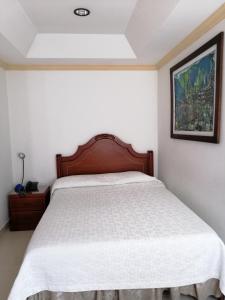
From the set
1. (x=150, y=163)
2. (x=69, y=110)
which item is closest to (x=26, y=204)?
(x=69, y=110)

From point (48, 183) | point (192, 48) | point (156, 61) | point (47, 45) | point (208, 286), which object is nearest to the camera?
point (208, 286)

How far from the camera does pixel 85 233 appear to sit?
1607mm

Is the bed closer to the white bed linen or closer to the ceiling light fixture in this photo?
the white bed linen

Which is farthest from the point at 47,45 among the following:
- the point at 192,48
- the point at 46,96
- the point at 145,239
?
the point at 145,239

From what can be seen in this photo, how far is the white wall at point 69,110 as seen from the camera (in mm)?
3225

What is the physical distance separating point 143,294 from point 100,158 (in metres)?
1.98

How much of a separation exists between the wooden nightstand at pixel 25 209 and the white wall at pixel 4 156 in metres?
0.11

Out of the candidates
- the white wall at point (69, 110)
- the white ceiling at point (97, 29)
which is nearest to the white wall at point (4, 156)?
the white wall at point (69, 110)

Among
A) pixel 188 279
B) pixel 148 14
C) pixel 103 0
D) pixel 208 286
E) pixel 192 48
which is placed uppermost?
pixel 103 0

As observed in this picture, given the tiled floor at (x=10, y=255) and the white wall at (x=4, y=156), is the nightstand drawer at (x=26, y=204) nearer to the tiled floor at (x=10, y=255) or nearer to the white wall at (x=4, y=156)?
the white wall at (x=4, y=156)

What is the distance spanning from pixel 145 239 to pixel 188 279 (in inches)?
14.8

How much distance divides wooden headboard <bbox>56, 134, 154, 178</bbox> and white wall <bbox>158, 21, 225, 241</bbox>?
413 mm

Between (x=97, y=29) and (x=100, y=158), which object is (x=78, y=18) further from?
(x=100, y=158)

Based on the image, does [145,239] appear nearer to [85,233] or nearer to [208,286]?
[85,233]
